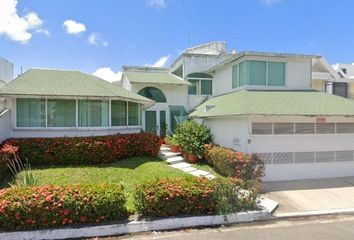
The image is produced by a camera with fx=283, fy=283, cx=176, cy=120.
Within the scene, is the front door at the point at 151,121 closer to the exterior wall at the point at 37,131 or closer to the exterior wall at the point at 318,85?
the exterior wall at the point at 37,131

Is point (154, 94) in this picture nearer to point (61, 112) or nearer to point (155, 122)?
point (155, 122)

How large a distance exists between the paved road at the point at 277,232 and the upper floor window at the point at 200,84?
1599cm

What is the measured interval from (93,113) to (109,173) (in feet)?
11.9

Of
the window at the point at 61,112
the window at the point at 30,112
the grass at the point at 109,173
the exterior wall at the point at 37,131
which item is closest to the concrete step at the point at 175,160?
the grass at the point at 109,173

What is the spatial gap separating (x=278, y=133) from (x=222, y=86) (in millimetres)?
7963

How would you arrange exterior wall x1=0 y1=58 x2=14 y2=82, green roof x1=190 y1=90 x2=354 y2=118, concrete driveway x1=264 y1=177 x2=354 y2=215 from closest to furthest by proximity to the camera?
1. concrete driveway x1=264 y1=177 x2=354 y2=215
2. green roof x1=190 y1=90 x2=354 y2=118
3. exterior wall x1=0 y1=58 x2=14 y2=82

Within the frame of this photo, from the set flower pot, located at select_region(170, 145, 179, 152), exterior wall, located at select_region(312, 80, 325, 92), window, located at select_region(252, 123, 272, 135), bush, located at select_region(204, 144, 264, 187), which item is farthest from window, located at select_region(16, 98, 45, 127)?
exterior wall, located at select_region(312, 80, 325, 92)

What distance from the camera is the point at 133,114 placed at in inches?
625

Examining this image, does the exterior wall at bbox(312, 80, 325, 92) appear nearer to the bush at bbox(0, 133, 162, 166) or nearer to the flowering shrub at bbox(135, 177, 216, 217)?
the bush at bbox(0, 133, 162, 166)

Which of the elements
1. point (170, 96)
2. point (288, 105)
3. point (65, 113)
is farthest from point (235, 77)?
point (65, 113)

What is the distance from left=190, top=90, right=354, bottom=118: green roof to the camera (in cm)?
1130

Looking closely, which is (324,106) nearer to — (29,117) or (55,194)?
(55,194)

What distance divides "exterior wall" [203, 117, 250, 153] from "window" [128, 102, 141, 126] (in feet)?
13.8

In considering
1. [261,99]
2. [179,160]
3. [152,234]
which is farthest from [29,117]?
[261,99]
